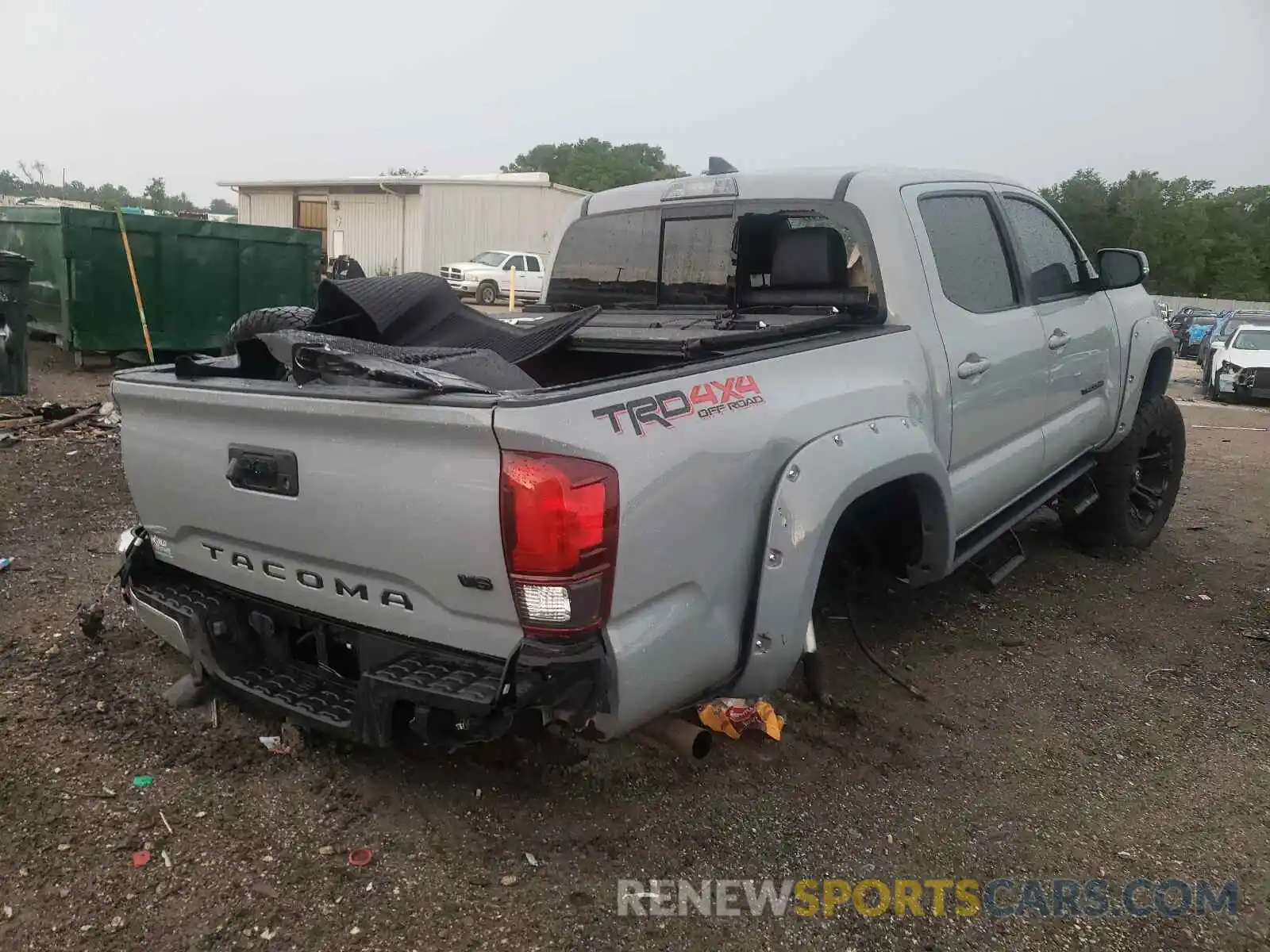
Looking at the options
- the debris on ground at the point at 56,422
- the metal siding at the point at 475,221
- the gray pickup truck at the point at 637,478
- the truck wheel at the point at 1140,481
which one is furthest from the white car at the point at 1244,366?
the metal siding at the point at 475,221

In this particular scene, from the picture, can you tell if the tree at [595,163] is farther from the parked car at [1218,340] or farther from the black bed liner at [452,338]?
the black bed liner at [452,338]

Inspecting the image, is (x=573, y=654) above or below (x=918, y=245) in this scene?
below

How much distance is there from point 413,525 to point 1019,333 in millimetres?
2770

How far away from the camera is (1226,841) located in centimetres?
275

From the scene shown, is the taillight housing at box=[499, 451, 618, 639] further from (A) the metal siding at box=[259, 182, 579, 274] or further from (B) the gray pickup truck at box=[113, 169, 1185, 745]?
(A) the metal siding at box=[259, 182, 579, 274]

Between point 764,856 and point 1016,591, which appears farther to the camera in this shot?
point 1016,591

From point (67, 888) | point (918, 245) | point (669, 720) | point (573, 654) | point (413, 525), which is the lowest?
point (67, 888)

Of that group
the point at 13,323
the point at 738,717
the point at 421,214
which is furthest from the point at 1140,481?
the point at 421,214

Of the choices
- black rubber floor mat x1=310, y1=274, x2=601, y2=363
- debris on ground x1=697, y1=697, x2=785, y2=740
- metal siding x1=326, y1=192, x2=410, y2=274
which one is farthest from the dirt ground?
metal siding x1=326, y1=192, x2=410, y2=274

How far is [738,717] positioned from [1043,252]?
2802 mm

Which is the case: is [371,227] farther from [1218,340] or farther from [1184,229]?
[1184,229]

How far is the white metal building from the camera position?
30391 mm

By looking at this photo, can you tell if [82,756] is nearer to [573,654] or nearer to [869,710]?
[573,654]

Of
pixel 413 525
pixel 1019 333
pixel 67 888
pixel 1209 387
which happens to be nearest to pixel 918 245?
pixel 1019 333
